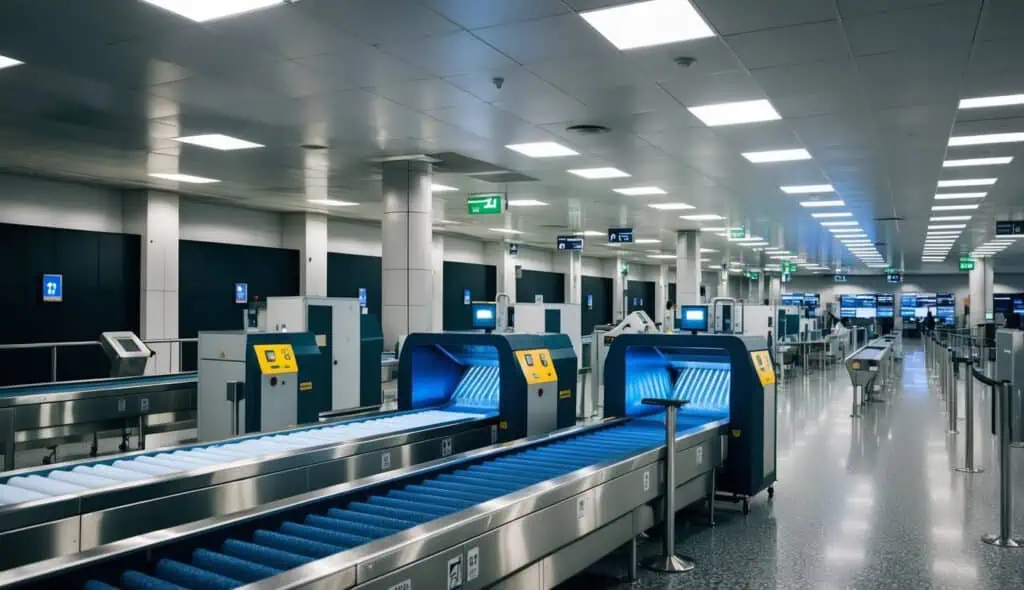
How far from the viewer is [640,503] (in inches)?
202

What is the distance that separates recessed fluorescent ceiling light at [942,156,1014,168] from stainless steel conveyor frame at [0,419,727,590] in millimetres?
8382


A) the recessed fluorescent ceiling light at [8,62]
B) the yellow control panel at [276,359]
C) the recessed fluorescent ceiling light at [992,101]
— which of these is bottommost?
the yellow control panel at [276,359]

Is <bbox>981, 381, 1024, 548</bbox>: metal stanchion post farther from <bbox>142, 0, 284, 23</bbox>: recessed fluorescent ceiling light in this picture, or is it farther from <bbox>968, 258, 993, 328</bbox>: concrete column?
<bbox>968, 258, 993, 328</bbox>: concrete column

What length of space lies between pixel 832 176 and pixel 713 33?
775 cm

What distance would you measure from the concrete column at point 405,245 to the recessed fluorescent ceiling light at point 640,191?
439cm

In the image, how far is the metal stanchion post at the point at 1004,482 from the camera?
234 inches

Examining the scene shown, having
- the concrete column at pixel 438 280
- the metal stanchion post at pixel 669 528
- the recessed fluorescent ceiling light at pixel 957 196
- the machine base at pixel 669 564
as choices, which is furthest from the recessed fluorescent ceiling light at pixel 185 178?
the recessed fluorescent ceiling light at pixel 957 196

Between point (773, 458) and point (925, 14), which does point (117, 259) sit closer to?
point (773, 458)

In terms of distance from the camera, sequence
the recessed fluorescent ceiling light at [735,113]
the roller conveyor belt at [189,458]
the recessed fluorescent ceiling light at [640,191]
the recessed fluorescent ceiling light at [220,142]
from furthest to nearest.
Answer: the recessed fluorescent ceiling light at [640,191]
the recessed fluorescent ceiling light at [220,142]
the recessed fluorescent ceiling light at [735,113]
the roller conveyor belt at [189,458]

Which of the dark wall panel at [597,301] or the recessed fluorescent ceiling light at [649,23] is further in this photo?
the dark wall panel at [597,301]

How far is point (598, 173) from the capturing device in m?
13.3

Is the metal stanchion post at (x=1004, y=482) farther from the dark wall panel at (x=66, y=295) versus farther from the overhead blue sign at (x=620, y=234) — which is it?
the overhead blue sign at (x=620, y=234)

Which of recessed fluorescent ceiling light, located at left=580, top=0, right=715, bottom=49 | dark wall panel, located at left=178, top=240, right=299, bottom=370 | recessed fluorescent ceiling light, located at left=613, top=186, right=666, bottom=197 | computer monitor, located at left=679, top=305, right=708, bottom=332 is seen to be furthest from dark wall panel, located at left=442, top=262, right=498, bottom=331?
recessed fluorescent ceiling light, located at left=580, top=0, right=715, bottom=49

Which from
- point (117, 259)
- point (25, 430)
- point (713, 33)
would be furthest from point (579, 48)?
point (117, 259)
